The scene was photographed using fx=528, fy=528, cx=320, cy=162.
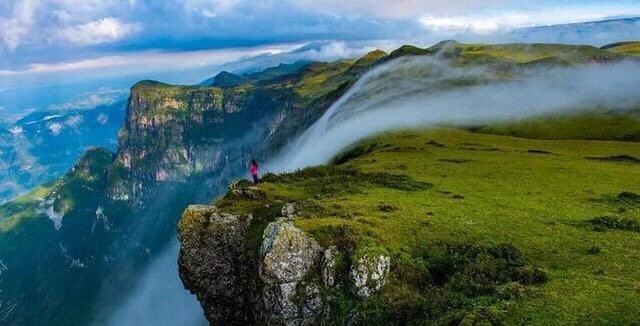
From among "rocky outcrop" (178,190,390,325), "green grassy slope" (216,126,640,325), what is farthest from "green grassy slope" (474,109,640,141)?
"rocky outcrop" (178,190,390,325)

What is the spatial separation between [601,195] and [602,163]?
84.3 feet

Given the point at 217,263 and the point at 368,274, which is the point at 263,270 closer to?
the point at 368,274

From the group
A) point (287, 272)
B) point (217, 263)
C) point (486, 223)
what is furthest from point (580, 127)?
point (287, 272)

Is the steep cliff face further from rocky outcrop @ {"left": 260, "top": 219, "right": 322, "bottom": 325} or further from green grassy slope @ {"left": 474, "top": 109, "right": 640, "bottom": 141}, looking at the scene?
green grassy slope @ {"left": 474, "top": 109, "right": 640, "bottom": 141}

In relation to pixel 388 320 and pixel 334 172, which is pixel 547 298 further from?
pixel 334 172

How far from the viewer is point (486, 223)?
4516 cm

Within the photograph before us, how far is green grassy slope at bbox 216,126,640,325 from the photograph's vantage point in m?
30.4

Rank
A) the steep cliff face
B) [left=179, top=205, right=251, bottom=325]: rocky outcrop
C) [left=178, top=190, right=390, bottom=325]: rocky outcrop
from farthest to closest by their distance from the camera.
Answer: [left=179, top=205, right=251, bottom=325]: rocky outcrop < [left=178, top=190, right=390, bottom=325]: rocky outcrop < the steep cliff face

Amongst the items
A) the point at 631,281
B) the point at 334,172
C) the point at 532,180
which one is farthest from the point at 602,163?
the point at 631,281

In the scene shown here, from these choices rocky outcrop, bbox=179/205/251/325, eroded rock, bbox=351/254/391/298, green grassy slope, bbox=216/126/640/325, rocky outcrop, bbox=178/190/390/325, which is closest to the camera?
green grassy slope, bbox=216/126/640/325

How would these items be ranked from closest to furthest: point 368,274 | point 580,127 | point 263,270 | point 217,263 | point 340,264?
point 368,274, point 340,264, point 263,270, point 217,263, point 580,127

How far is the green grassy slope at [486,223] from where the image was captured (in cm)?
3042

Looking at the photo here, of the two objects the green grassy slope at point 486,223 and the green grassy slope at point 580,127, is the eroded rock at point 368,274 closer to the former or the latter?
the green grassy slope at point 486,223

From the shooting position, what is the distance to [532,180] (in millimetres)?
63156
